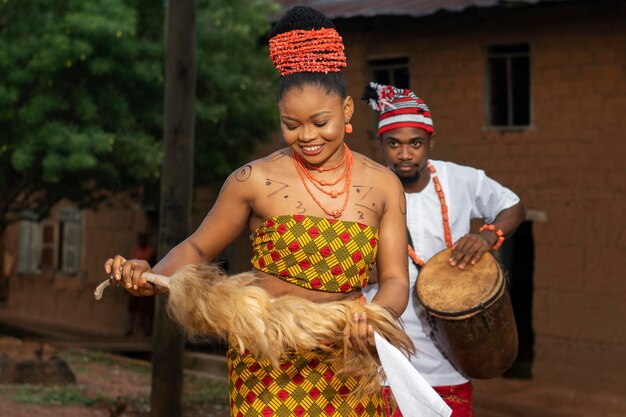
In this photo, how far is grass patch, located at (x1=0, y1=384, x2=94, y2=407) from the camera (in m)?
10.3

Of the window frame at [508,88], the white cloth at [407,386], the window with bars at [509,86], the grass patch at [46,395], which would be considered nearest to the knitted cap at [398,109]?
the white cloth at [407,386]

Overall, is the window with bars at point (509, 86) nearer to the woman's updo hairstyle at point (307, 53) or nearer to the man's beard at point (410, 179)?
the man's beard at point (410, 179)

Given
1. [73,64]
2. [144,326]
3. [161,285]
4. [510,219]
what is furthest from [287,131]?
[144,326]

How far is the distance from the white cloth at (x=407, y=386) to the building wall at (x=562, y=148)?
8.57 metres

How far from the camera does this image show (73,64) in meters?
13.1

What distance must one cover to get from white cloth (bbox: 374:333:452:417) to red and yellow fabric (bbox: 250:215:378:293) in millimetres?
319

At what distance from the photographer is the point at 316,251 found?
12.9 ft

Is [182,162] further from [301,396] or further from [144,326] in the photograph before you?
[144,326]

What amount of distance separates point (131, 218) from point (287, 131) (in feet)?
51.3

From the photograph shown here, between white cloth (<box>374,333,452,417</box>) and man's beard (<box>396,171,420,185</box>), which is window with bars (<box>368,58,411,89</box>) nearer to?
man's beard (<box>396,171,420,185</box>)

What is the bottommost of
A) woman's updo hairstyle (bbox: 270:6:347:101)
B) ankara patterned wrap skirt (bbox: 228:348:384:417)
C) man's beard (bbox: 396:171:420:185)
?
ankara patterned wrap skirt (bbox: 228:348:384:417)

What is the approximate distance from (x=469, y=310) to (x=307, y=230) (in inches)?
57.1

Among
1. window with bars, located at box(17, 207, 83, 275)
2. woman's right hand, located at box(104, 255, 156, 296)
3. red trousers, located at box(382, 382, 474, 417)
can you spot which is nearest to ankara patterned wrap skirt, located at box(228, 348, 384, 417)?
woman's right hand, located at box(104, 255, 156, 296)

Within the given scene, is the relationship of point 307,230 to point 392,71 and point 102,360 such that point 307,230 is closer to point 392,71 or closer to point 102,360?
point 392,71
